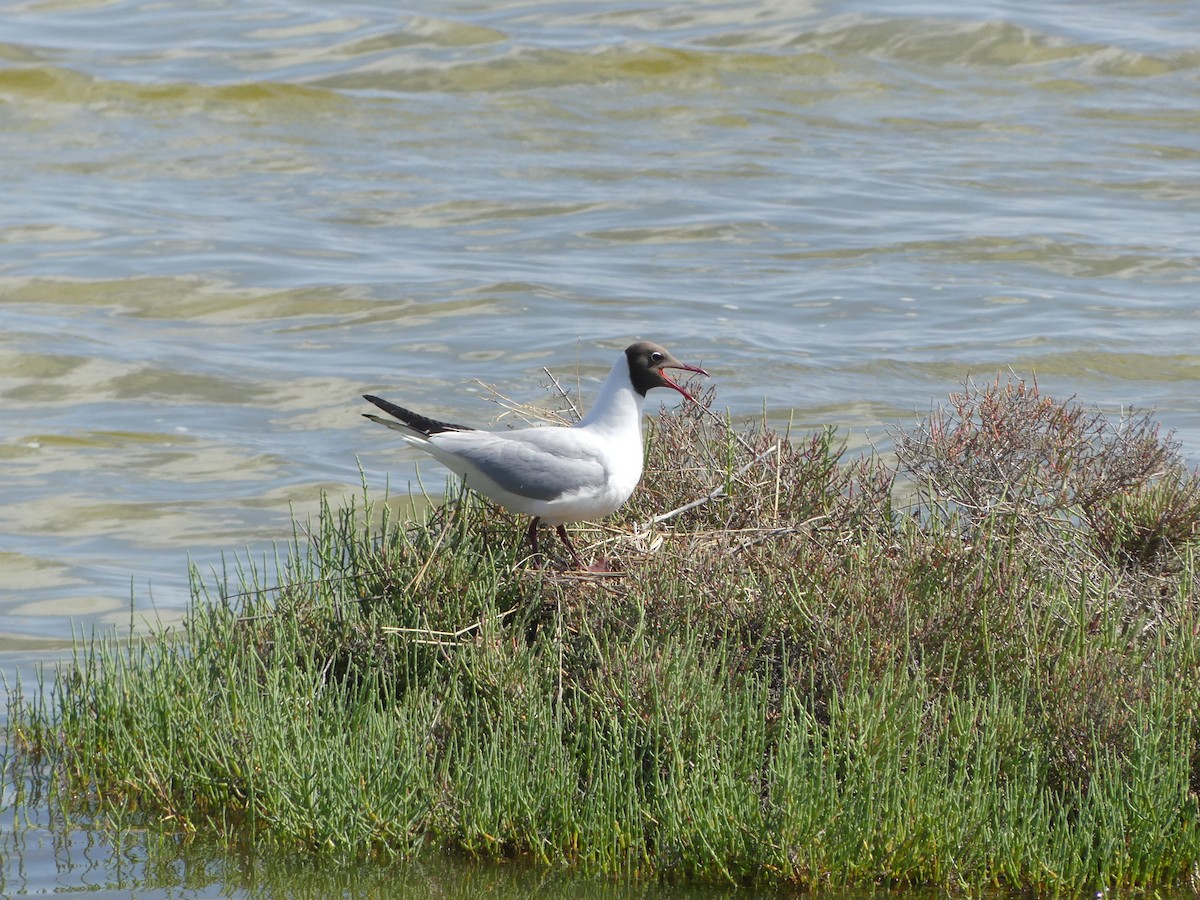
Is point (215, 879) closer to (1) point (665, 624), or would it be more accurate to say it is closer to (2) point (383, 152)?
(1) point (665, 624)

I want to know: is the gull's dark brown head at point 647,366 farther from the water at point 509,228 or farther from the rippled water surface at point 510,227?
the water at point 509,228

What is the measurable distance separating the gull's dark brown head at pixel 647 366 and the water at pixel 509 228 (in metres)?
3.09

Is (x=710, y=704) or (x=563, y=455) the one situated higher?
(x=563, y=455)

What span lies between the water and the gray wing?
10.6ft

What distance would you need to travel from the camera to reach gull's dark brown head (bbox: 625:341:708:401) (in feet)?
21.4

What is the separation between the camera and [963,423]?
7359mm

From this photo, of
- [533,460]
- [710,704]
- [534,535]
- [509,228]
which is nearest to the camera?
[710,704]

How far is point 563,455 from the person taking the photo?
6.20 meters

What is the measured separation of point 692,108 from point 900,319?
27.1ft

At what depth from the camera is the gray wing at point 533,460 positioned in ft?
20.1

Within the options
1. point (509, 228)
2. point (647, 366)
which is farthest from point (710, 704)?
point (509, 228)

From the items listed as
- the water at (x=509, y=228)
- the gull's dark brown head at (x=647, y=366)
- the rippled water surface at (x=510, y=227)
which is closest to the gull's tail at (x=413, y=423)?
the gull's dark brown head at (x=647, y=366)

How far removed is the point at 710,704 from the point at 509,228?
12779 millimetres

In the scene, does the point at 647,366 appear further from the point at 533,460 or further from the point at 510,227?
the point at 510,227
